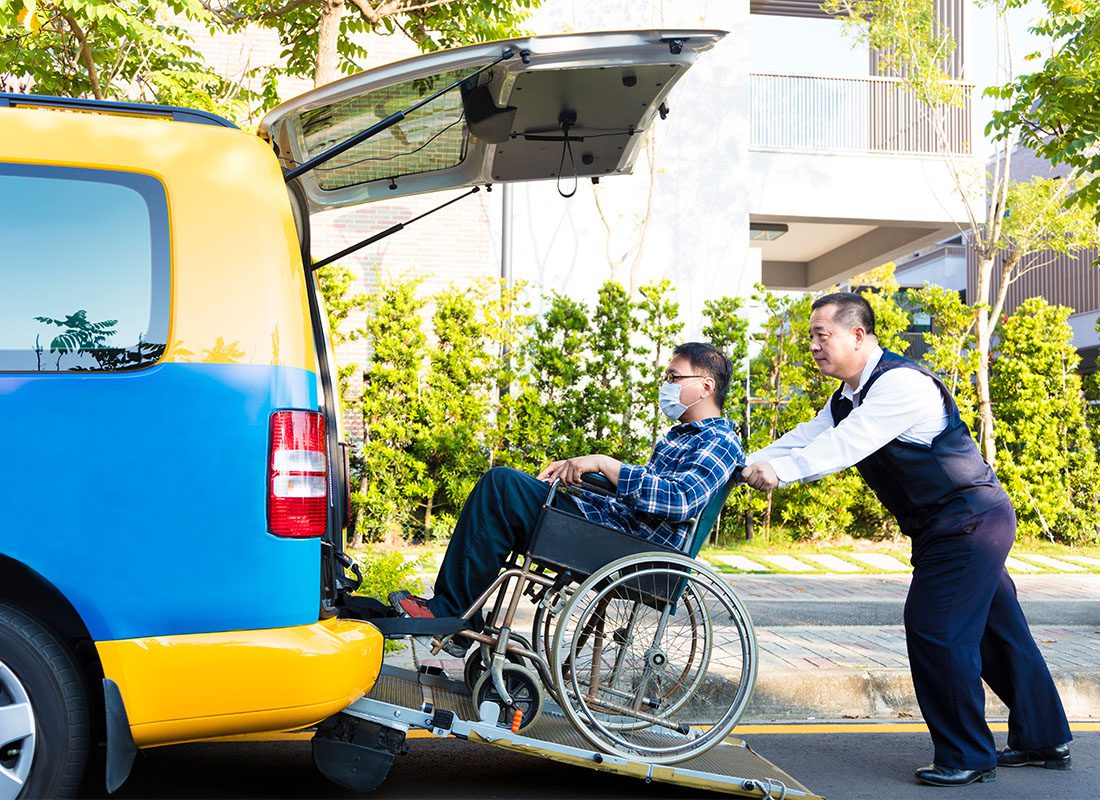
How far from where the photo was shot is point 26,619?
315cm

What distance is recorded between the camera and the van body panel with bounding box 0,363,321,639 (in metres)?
3.08

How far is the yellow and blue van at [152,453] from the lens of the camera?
3094mm

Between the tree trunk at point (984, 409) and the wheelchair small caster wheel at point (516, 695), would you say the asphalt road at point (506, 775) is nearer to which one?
the wheelchair small caster wheel at point (516, 695)

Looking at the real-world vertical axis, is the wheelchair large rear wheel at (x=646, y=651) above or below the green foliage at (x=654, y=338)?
below

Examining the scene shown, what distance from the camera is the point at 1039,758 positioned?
4582 millimetres

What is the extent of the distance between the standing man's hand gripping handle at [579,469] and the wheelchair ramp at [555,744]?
903 mm

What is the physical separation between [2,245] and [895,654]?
4.89 metres

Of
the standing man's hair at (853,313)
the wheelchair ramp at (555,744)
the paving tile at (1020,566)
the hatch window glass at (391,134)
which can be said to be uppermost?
the hatch window glass at (391,134)

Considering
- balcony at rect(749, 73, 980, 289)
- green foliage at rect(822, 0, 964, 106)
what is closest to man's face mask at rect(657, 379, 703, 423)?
balcony at rect(749, 73, 980, 289)

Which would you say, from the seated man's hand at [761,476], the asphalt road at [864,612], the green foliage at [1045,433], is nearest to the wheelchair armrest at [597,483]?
the seated man's hand at [761,476]

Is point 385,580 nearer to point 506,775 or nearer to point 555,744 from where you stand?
point 506,775

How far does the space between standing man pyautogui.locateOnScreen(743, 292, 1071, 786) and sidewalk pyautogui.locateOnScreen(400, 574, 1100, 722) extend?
0.94 meters

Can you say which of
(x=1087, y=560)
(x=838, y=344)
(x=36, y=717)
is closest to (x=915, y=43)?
(x=1087, y=560)

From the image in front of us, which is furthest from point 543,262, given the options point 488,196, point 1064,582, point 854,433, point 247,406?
point 247,406
